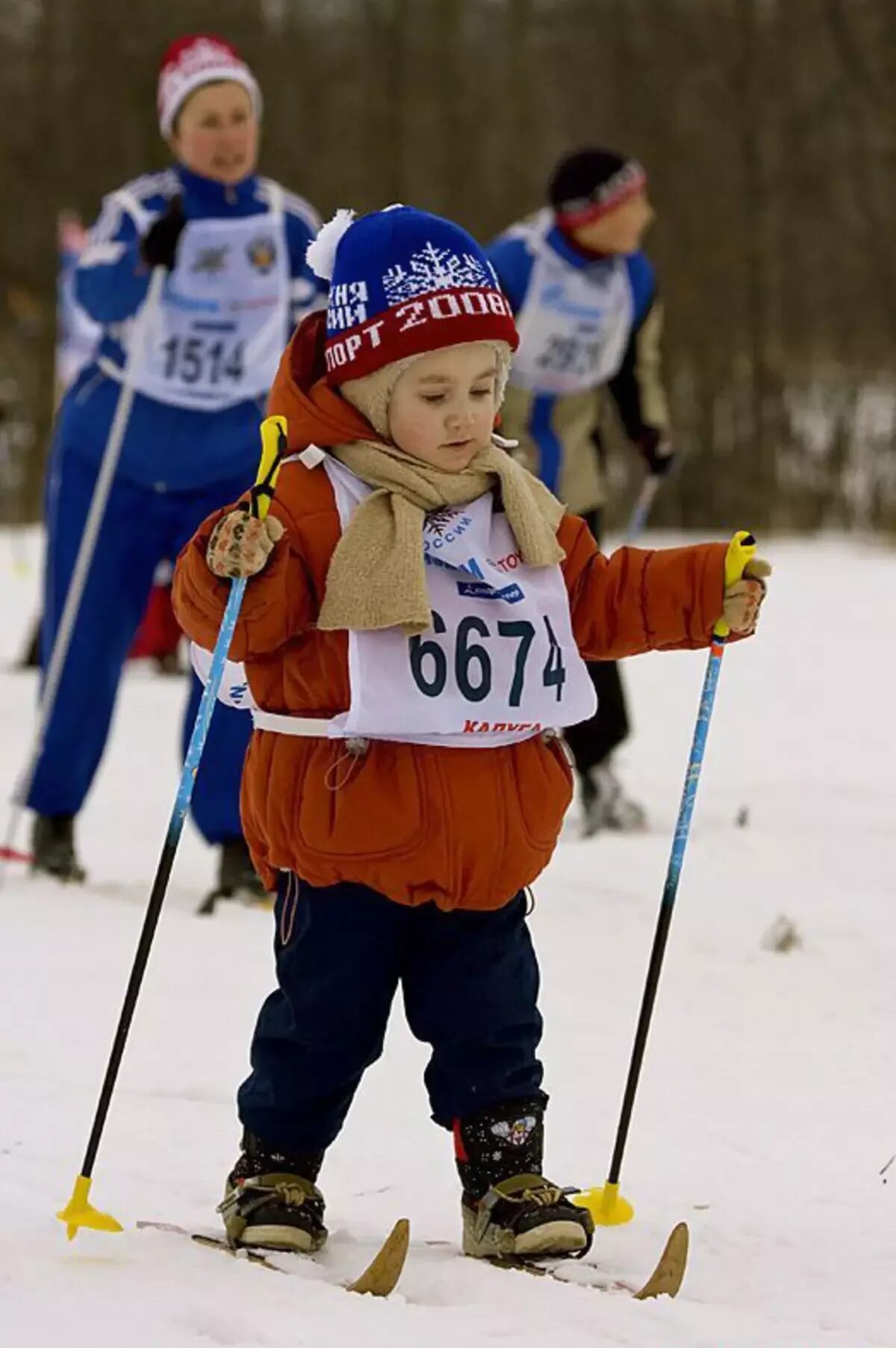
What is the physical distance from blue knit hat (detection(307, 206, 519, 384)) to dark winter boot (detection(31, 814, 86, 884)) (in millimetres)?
2908

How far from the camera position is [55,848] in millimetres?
5551

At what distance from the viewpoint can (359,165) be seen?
67.5 ft

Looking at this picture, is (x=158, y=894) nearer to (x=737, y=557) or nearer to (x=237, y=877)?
(x=737, y=557)

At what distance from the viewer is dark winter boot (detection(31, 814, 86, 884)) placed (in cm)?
555

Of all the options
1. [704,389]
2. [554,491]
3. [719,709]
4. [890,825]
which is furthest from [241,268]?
[704,389]

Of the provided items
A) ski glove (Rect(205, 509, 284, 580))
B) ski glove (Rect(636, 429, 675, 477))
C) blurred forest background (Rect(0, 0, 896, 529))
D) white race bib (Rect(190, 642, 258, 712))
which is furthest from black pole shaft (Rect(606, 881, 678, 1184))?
blurred forest background (Rect(0, 0, 896, 529))

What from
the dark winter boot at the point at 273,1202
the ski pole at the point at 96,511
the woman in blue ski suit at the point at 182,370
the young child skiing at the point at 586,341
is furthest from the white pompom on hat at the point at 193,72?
the dark winter boot at the point at 273,1202

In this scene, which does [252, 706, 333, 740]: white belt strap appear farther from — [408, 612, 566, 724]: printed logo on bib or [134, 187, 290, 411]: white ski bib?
[134, 187, 290, 411]: white ski bib

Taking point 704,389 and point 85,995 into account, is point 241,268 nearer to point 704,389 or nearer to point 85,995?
point 85,995

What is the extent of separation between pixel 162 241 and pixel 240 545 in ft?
9.32

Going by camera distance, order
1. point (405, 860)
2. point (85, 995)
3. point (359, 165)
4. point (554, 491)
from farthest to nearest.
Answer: point (359, 165), point (554, 491), point (85, 995), point (405, 860)

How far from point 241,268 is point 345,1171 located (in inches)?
111

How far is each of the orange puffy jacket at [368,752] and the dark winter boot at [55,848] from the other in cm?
276

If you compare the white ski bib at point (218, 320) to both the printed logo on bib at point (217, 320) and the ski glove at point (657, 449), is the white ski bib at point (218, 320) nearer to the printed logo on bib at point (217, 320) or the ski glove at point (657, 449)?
the printed logo on bib at point (217, 320)
